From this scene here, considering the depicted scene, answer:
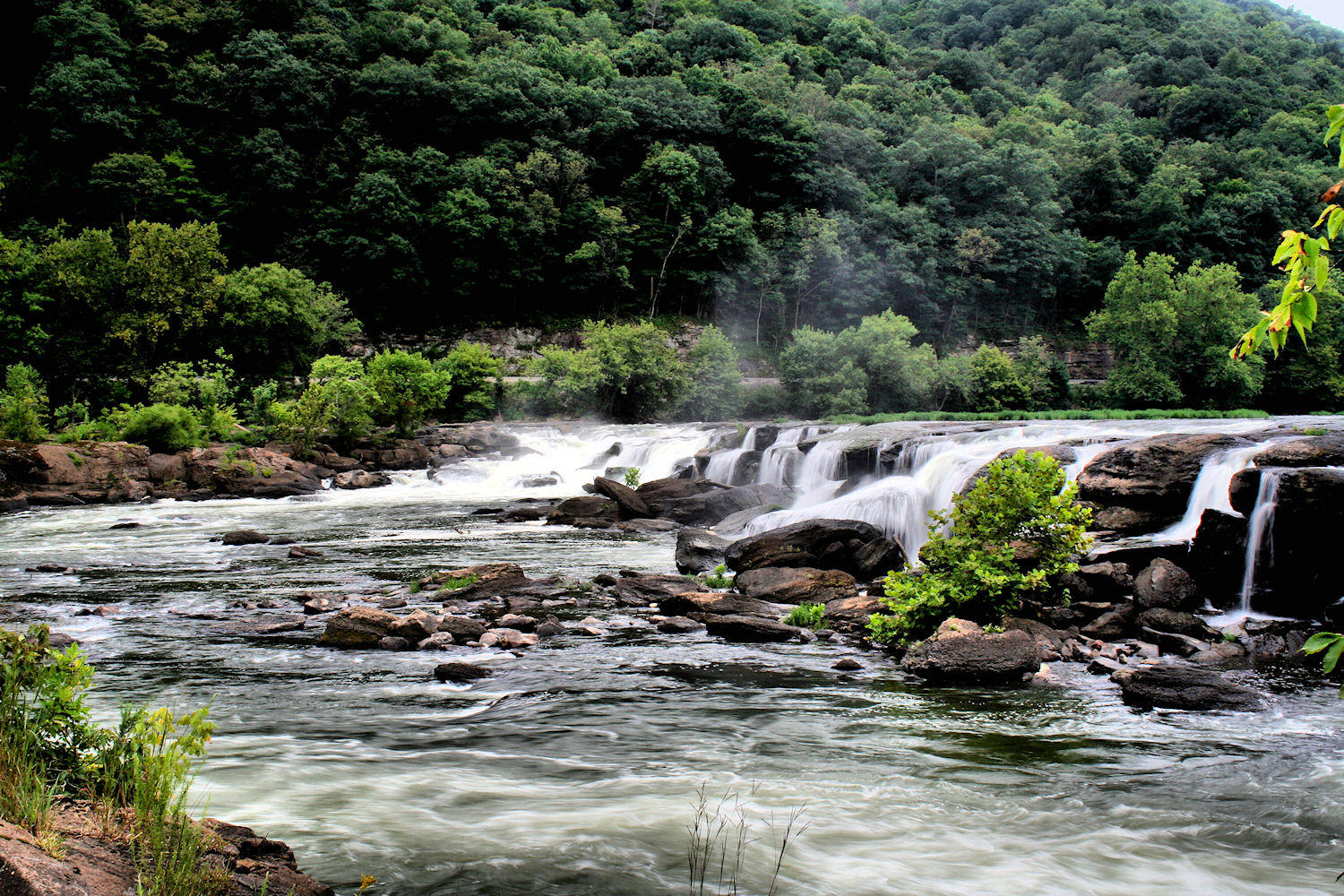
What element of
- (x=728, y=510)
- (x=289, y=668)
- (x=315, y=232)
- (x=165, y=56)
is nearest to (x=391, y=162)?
(x=315, y=232)

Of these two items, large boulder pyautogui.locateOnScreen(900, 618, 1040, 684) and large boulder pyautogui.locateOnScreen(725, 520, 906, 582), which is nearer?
large boulder pyautogui.locateOnScreen(900, 618, 1040, 684)

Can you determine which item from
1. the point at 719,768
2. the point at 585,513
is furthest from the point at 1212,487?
the point at 585,513

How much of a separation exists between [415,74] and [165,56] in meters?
18.0

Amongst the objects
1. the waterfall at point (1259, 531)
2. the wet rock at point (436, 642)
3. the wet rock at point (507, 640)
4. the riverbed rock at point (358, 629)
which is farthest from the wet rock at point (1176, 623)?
the riverbed rock at point (358, 629)

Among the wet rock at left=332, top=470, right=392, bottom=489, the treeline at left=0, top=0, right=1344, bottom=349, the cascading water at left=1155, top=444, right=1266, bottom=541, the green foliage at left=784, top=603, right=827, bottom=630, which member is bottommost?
the wet rock at left=332, top=470, right=392, bottom=489

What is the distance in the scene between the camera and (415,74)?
61.5 metres

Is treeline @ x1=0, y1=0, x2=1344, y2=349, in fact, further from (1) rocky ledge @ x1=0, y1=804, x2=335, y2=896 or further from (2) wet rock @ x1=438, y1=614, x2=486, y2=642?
(1) rocky ledge @ x1=0, y1=804, x2=335, y2=896

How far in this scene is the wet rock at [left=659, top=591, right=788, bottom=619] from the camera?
38.3 feet

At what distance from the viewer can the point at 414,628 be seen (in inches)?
409

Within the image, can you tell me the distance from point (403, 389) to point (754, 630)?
2913 centimetres

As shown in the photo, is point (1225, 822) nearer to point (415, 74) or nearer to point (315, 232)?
point (315, 232)

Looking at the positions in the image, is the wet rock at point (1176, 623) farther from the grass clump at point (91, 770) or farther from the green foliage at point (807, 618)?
the grass clump at point (91, 770)

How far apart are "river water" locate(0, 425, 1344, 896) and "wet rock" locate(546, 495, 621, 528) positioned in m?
11.3

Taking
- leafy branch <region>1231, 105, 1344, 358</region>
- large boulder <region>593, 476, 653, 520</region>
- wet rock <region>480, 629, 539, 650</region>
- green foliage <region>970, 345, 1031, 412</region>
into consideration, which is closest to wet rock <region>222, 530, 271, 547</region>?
large boulder <region>593, 476, 653, 520</region>
